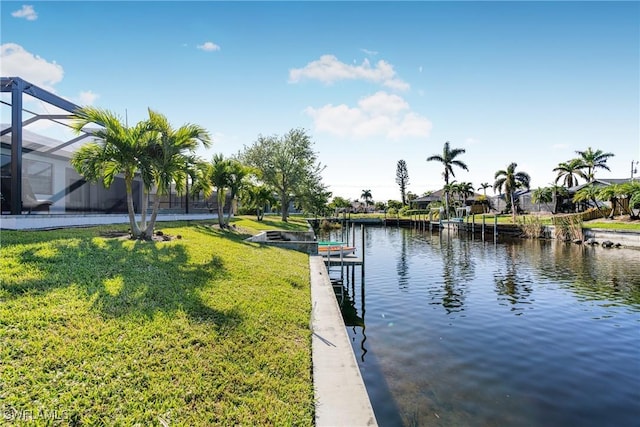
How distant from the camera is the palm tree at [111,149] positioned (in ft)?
37.2

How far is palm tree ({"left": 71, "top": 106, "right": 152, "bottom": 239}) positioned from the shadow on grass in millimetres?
2996

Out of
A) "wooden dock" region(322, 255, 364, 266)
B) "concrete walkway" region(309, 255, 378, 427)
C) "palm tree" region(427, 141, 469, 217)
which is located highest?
"palm tree" region(427, 141, 469, 217)

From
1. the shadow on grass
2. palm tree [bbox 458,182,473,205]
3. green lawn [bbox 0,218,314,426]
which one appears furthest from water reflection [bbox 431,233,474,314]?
palm tree [bbox 458,182,473,205]

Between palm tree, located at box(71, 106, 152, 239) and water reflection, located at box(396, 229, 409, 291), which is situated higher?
palm tree, located at box(71, 106, 152, 239)

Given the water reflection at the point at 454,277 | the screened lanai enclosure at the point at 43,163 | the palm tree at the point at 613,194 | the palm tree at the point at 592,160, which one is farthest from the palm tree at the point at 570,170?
the screened lanai enclosure at the point at 43,163

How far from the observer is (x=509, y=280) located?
18.0 m

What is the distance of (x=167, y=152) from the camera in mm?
12344

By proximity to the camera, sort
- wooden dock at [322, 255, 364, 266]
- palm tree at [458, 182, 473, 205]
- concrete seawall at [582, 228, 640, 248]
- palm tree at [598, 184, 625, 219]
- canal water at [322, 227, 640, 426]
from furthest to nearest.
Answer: palm tree at [458, 182, 473, 205], palm tree at [598, 184, 625, 219], concrete seawall at [582, 228, 640, 248], wooden dock at [322, 255, 364, 266], canal water at [322, 227, 640, 426]

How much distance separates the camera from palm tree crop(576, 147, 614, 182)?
56031 millimetres

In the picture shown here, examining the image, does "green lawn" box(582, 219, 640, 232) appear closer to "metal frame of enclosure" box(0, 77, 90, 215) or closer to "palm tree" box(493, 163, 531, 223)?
"palm tree" box(493, 163, 531, 223)

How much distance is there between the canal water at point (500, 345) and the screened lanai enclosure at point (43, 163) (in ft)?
31.5

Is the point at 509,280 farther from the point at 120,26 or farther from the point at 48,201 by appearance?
the point at 48,201

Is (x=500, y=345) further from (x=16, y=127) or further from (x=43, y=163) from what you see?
(x=43, y=163)

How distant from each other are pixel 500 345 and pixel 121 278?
9.89 m
